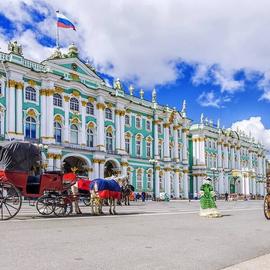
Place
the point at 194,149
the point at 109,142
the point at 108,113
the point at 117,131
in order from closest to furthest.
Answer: the point at 109,142, the point at 108,113, the point at 117,131, the point at 194,149

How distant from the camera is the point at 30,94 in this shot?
44.2m

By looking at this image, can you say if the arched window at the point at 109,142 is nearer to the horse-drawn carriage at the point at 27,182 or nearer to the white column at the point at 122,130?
the white column at the point at 122,130

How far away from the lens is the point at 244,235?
1214cm

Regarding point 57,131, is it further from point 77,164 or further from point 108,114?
point 108,114

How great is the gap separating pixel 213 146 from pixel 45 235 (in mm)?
69619

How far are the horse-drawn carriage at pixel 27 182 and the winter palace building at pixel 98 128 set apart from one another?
1924cm

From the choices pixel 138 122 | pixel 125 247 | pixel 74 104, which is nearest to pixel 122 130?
pixel 138 122

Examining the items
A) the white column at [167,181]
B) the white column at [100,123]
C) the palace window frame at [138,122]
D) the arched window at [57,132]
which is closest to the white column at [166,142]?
the white column at [167,181]

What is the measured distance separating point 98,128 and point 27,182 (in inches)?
1379

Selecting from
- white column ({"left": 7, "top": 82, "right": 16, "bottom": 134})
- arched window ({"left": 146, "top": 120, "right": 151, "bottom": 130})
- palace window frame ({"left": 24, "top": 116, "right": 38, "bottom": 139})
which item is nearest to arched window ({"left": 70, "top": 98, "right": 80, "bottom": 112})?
palace window frame ({"left": 24, "top": 116, "right": 38, "bottom": 139})

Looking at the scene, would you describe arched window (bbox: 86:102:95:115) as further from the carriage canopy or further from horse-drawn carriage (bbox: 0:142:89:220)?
the carriage canopy

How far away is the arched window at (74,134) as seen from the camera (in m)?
48.3

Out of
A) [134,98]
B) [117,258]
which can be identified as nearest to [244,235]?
[117,258]

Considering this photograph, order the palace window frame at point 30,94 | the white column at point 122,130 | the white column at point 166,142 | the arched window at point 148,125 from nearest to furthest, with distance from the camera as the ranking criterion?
1. the palace window frame at point 30,94
2. the white column at point 122,130
3. the arched window at point 148,125
4. the white column at point 166,142
